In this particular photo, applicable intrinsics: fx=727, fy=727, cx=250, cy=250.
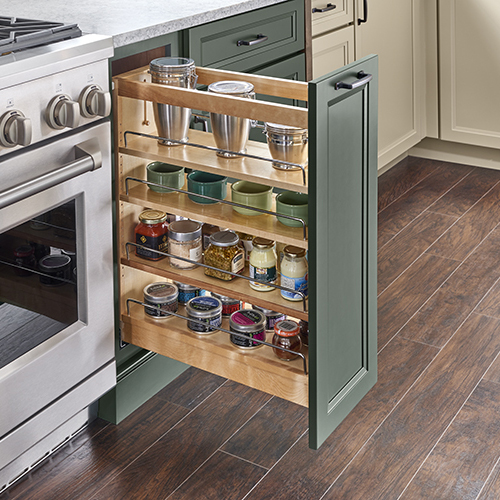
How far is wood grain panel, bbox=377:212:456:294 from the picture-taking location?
2.65 meters

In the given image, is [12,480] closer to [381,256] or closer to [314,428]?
[314,428]

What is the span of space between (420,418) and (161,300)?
0.74m

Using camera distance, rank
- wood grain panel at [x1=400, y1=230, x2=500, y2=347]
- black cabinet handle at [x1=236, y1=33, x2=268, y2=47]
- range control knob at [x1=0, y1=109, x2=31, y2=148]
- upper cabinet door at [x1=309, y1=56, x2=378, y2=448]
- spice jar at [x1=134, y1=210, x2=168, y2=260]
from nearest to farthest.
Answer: range control knob at [x1=0, y1=109, x2=31, y2=148]
upper cabinet door at [x1=309, y1=56, x2=378, y2=448]
spice jar at [x1=134, y1=210, x2=168, y2=260]
black cabinet handle at [x1=236, y1=33, x2=268, y2=47]
wood grain panel at [x1=400, y1=230, x2=500, y2=347]

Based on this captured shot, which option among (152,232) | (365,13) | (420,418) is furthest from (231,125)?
(365,13)

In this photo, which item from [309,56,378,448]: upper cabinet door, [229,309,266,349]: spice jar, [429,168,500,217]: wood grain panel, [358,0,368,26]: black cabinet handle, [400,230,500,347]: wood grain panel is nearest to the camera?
[309,56,378,448]: upper cabinet door

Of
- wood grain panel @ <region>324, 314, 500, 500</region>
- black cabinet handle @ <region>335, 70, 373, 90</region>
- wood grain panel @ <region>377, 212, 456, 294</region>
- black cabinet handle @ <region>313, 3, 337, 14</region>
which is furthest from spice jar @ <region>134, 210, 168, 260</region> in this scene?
black cabinet handle @ <region>313, 3, 337, 14</region>

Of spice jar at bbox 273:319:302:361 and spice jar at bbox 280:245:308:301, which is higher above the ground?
spice jar at bbox 280:245:308:301

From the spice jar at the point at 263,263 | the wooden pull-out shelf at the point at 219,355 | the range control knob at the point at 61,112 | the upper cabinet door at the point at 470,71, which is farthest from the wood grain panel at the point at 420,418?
the upper cabinet door at the point at 470,71

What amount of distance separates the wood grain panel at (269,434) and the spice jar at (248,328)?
303 mm

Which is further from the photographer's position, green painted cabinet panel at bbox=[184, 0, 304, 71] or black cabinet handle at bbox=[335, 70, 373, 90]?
green painted cabinet panel at bbox=[184, 0, 304, 71]

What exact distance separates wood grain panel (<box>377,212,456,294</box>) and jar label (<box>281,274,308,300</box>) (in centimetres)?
101

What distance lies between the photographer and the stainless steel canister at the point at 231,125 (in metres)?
1.55

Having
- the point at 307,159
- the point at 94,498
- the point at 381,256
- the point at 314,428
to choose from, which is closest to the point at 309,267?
the point at 307,159

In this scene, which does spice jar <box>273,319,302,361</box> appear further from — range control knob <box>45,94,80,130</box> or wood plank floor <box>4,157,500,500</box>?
range control knob <box>45,94,80,130</box>
